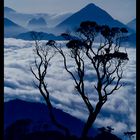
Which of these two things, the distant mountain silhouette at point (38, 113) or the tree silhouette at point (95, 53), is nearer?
the tree silhouette at point (95, 53)

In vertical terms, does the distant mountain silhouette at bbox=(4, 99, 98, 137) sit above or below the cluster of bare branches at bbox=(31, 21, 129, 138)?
below

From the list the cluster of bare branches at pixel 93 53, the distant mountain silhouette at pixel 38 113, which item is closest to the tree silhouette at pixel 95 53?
the cluster of bare branches at pixel 93 53

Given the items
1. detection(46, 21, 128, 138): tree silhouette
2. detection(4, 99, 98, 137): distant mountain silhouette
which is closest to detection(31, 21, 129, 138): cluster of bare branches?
detection(46, 21, 128, 138): tree silhouette

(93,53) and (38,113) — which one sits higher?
(93,53)

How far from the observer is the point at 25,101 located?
5769 cm

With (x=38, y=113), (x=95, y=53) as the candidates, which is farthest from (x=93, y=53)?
(x=38, y=113)

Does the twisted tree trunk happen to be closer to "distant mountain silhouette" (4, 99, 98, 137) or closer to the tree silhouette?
the tree silhouette

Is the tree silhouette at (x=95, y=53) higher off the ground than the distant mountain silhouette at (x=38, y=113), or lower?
higher

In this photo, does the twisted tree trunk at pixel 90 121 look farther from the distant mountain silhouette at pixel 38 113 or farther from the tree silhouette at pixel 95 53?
the distant mountain silhouette at pixel 38 113

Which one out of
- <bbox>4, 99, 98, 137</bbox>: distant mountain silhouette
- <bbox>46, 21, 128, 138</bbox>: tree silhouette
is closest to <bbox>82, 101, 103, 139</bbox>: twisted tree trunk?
<bbox>46, 21, 128, 138</bbox>: tree silhouette

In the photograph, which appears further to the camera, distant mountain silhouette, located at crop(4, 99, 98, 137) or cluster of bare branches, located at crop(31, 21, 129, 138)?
distant mountain silhouette, located at crop(4, 99, 98, 137)

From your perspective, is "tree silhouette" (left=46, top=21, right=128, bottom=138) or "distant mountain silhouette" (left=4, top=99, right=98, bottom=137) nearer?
"tree silhouette" (left=46, top=21, right=128, bottom=138)

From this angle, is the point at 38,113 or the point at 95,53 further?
the point at 38,113

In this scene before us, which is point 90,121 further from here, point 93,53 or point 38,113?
point 38,113
